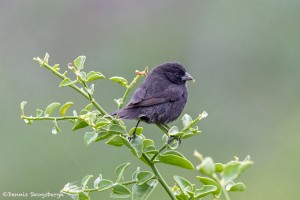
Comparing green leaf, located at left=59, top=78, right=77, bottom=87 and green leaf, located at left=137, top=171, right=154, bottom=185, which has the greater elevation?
green leaf, located at left=59, top=78, right=77, bottom=87

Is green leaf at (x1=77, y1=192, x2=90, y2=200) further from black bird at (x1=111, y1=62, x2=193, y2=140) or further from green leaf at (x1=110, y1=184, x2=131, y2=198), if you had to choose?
black bird at (x1=111, y1=62, x2=193, y2=140)

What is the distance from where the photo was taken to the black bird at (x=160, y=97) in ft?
15.0

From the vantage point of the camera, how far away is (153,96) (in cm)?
488

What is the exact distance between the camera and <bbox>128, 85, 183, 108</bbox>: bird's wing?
466 centimetres

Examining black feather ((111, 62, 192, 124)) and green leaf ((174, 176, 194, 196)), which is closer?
green leaf ((174, 176, 194, 196))

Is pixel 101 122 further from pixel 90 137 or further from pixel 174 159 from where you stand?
pixel 174 159

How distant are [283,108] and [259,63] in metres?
1.27

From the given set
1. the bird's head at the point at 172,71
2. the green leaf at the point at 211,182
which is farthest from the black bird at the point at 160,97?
the green leaf at the point at 211,182

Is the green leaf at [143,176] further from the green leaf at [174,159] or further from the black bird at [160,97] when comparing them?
the black bird at [160,97]

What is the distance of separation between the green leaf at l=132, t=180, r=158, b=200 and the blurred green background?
5.27 m

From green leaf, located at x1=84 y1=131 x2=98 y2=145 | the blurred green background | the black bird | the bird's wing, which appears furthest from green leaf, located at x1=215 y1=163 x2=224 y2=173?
the blurred green background

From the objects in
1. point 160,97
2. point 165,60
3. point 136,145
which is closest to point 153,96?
point 160,97

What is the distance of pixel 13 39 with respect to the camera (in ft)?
42.5

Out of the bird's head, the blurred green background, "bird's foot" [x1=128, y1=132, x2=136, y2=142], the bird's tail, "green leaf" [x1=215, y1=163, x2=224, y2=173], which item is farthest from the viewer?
the blurred green background
